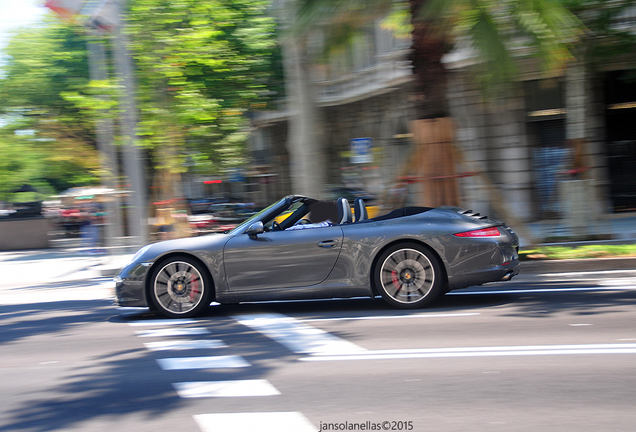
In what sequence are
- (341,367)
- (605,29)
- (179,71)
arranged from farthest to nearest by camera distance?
(179,71)
(605,29)
(341,367)

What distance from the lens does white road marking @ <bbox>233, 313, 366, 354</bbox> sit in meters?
5.05

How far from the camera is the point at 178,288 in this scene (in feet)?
21.7

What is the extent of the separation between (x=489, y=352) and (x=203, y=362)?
2184mm

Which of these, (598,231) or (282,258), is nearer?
(282,258)

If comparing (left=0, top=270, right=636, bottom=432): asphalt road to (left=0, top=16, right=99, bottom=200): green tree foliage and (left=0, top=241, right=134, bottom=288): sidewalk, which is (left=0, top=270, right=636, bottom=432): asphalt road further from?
(left=0, top=16, right=99, bottom=200): green tree foliage

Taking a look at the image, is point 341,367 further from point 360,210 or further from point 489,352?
point 360,210

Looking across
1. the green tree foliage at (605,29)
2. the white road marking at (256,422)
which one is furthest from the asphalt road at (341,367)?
the green tree foliage at (605,29)

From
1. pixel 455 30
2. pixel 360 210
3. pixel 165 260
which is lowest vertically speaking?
pixel 165 260

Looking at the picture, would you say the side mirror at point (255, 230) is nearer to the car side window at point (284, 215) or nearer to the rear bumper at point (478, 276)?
the car side window at point (284, 215)

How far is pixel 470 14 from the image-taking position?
852 centimetres

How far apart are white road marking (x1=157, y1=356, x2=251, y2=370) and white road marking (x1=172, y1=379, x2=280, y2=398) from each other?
1.30 feet

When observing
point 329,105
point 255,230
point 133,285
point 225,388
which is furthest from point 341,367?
point 329,105

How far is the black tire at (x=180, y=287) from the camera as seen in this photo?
654 centimetres

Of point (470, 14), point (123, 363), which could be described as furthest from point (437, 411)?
point (470, 14)
